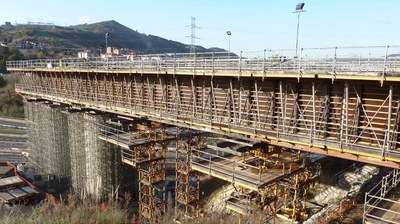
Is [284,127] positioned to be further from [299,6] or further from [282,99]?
[299,6]

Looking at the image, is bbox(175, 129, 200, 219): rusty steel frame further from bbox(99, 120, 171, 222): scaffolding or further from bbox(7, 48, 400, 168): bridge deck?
bbox(7, 48, 400, 168): bridge deck

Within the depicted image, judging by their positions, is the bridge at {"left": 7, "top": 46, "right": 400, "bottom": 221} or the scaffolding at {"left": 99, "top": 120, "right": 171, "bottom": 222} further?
the scaffolding at {"left": 99, "top": 120, "right": 171, "bottom": 222}

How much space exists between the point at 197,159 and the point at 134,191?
12.3 meters

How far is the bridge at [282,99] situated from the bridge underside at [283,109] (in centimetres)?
4

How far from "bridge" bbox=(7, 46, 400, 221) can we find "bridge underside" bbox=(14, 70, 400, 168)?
4 centimetres

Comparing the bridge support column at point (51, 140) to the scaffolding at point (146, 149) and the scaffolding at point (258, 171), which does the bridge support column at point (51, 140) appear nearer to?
the scaffolding at point (146, 149)

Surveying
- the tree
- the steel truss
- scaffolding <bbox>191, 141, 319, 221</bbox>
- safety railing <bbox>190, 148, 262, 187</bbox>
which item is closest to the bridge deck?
scaffolding <bbox>191, 141, 319, 221</bbox>

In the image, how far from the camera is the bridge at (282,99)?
37.1 feet

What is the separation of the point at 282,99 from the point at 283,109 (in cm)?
47

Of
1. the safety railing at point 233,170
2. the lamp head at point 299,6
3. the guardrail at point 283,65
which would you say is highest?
the lamp head at point 299,6

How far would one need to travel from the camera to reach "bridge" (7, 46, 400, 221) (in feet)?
37.1

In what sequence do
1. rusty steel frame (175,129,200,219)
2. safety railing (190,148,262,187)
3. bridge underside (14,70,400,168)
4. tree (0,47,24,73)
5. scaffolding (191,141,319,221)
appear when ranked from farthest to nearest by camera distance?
tree (0,47,24,73) < rusty steel frame (175,129,200,219) < scaffolding (191,141,319,221) < safety railing (190,148,262,187) < bridge underside (14,70,400,168)

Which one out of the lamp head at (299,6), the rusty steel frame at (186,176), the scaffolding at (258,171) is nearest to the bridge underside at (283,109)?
the scaffolding at (258,171)

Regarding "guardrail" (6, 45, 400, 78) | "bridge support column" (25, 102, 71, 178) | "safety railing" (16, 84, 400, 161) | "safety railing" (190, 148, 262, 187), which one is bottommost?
"bridge support column" (25, 102, 71, 178)
